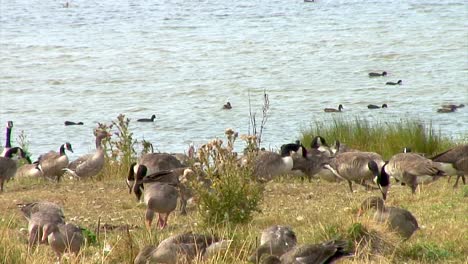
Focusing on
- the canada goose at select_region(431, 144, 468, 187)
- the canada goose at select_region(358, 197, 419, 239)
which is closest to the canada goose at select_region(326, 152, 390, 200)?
the canada goose at select_region(431, 144, 468, 187)

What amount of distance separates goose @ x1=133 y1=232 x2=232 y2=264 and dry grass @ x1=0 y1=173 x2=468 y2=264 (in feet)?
0.49

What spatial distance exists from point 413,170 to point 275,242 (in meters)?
5.17

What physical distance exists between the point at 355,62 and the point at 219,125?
429 inches

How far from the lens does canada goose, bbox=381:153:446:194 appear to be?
546 inches

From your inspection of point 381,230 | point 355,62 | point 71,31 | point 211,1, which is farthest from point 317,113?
point 211,1

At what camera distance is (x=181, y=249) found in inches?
344

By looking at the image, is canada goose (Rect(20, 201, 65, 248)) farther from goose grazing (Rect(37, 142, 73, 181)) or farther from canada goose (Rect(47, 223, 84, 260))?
goose grazing (Rect(37, 142, 73, 181))

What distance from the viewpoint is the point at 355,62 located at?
3416 cm

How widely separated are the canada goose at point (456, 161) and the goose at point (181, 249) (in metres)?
5.88

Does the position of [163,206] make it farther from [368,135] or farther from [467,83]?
[467,83]

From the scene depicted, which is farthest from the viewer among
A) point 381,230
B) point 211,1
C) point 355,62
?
point 211,1

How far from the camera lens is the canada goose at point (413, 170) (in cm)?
1387

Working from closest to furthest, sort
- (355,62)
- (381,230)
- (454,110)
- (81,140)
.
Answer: (381,230)
(81,140)
(454,110)
(355,62)

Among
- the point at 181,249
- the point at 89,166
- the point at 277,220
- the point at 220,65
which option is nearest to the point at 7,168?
the point at 89,166
